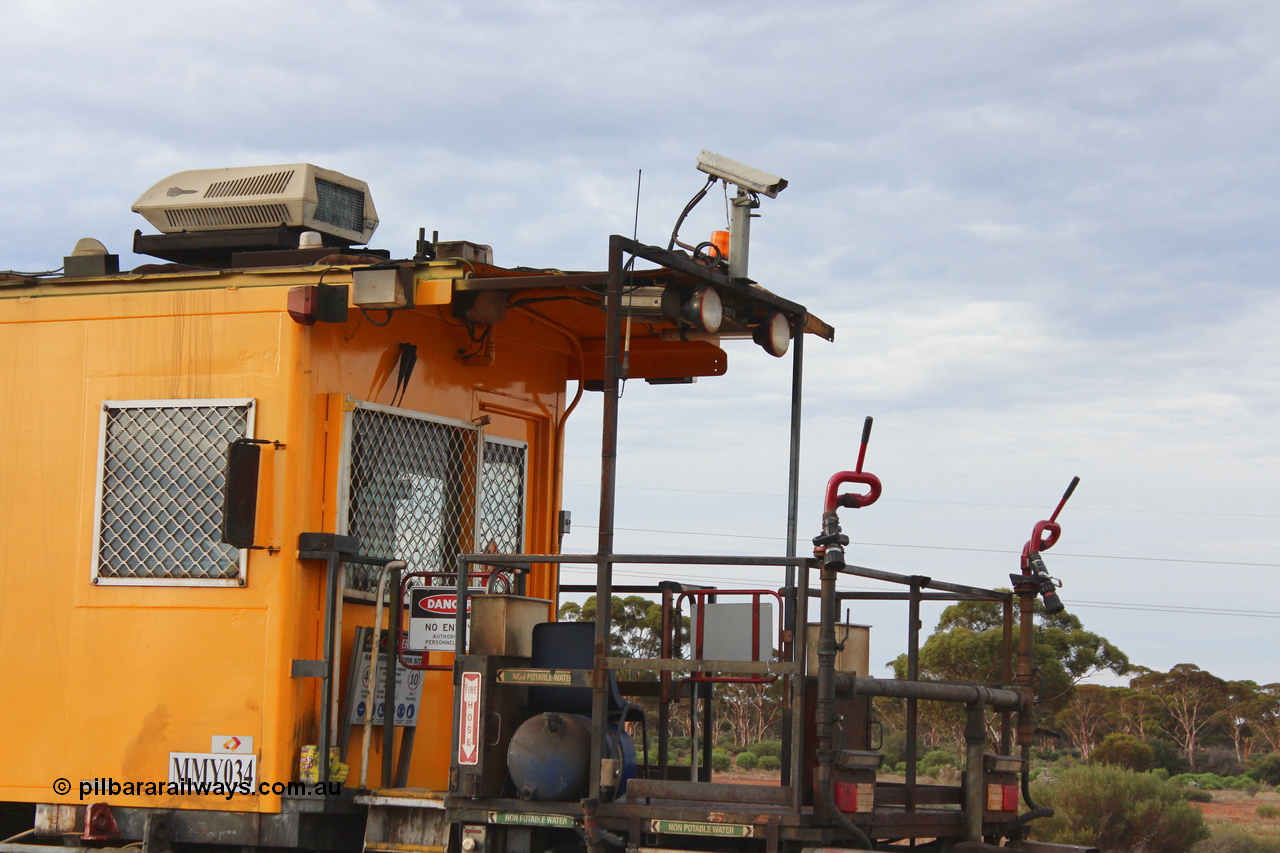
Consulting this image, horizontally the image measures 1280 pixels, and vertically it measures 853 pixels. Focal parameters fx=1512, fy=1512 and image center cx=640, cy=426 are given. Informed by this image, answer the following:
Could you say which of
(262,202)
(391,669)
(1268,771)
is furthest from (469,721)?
(1268,771)

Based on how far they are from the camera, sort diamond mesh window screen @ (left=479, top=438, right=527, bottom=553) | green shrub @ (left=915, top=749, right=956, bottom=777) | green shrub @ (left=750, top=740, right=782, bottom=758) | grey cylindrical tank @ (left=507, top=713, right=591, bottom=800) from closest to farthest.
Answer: grey cylindrical tank @ (left=507, top=713, right=591, bottom=800)
diamond mesh window screen @ (left=479, top=438, right=527, bottom=553)
green shrub @ (left=915, top=749, right=956, bottom=777)
green shrub @ (left=750, top=740, right=782, bottom=758)

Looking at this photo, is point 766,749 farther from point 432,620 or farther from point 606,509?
point 606,509

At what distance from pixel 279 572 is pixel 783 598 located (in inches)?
112

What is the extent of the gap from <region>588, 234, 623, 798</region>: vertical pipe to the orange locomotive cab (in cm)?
43

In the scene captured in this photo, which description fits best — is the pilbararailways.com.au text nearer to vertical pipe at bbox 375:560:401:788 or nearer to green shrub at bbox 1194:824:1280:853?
vertical pipe at bbox 375:560:401:788

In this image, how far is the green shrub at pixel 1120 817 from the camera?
22266mm

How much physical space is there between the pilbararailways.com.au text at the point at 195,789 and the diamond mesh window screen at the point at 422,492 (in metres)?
1.13

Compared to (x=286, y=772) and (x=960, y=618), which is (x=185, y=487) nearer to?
(x=286, y=772)

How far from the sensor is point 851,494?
7.65 meters

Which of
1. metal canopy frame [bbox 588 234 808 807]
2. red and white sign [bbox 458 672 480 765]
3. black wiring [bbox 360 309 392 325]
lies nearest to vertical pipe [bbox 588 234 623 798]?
metal canopy frame [bbox 588 234 808 807]

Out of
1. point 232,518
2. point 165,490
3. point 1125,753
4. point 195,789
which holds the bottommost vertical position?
point 1125,753

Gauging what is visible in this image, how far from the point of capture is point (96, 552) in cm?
856

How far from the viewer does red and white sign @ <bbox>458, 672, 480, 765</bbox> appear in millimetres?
7605

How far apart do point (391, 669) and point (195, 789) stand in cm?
122
